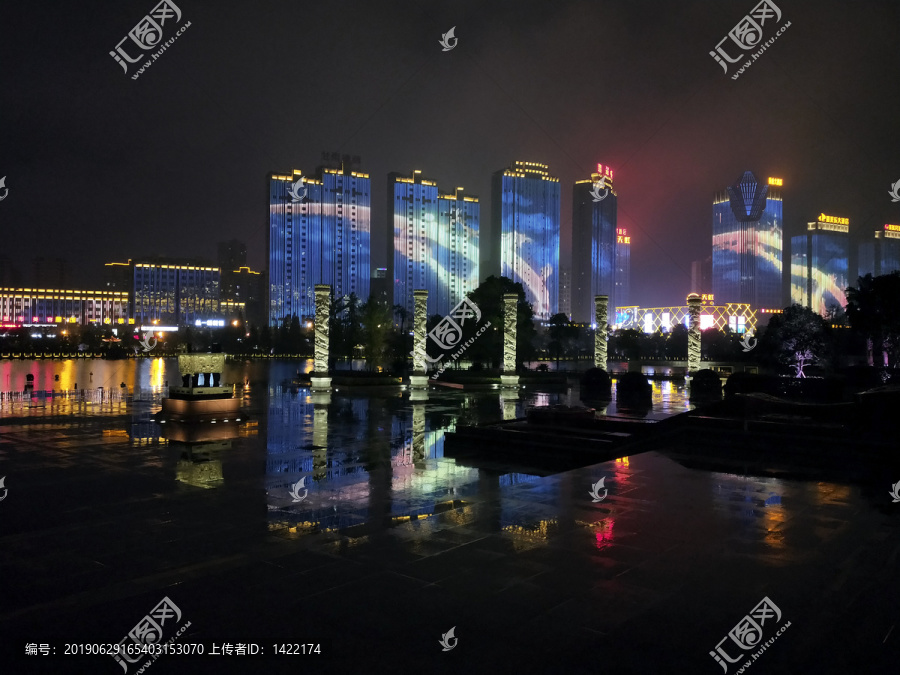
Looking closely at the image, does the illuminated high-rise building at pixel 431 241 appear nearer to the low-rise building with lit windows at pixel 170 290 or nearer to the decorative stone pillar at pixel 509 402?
the low-rise building with lit windows at pixel 170 290

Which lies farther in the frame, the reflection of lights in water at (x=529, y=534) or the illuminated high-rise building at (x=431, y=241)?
the illuminated high-rise building at (x=431, y=241)

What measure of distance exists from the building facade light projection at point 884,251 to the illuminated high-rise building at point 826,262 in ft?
28.5

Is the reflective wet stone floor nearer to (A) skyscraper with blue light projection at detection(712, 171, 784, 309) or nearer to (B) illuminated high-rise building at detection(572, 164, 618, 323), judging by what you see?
(B) illuminated high-rise building at detection(572, 164, 618, 323)

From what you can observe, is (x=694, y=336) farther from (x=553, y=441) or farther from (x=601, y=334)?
(x=553, y=441)

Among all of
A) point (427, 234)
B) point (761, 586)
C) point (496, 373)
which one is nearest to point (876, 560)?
point (761, 586)

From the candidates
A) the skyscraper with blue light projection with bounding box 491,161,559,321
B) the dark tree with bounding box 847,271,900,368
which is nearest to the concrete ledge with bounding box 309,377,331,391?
the dark tree with bounding box 847,271,900,368

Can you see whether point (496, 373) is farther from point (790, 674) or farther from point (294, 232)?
point (294, 232)

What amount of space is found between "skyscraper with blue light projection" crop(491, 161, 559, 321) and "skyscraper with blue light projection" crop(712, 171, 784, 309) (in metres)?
56.7

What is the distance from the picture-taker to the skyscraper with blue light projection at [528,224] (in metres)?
168

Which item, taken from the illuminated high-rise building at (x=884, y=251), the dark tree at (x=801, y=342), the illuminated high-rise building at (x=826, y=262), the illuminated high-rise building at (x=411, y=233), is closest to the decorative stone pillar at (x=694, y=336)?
the dark tree at (x=801, y=342)

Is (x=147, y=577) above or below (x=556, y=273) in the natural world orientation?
below

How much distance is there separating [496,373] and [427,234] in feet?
358

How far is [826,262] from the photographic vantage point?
17762 cm

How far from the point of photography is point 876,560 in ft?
20.8
